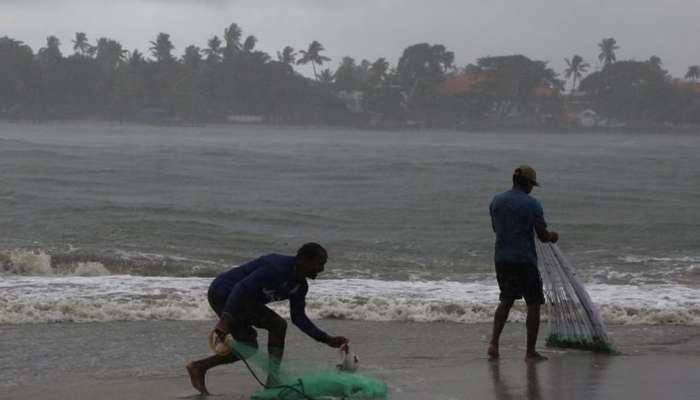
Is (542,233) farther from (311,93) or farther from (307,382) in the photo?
(311,93)

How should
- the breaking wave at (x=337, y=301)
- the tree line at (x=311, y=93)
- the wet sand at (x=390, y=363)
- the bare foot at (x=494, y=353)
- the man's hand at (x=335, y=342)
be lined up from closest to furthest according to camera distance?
the man's hand at (x=335, y=342) → the wet sand at (x=390, y=363) → the bare foot at (x=494, y=353) → the breaking wave at (x=337, y=301) → the tree line at (x=311, y=93)

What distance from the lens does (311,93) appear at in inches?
4422

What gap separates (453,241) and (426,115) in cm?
9119

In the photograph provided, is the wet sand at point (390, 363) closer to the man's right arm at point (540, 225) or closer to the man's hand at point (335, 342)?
the man's hand at point (335, 342)

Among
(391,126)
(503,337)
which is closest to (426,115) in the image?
(391,126)

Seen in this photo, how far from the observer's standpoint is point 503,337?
1023cm

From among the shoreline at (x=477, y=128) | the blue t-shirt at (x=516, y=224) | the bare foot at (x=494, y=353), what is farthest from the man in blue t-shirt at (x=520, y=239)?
the shoreline at (x=477, y=128)

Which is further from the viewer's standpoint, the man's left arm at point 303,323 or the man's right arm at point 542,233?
the man's right arm at point 542,233

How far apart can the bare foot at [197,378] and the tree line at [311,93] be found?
103 m

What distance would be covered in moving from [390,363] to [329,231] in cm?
1609

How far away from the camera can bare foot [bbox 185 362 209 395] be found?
23.5ft

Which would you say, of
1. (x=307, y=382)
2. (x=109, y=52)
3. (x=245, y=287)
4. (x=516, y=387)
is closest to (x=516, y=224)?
(x=516, y=387)

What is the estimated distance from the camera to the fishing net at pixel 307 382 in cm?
687

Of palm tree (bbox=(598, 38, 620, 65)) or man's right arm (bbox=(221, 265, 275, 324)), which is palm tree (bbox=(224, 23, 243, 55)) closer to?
palm tree (bbox=(598, 38, 620, 65))
